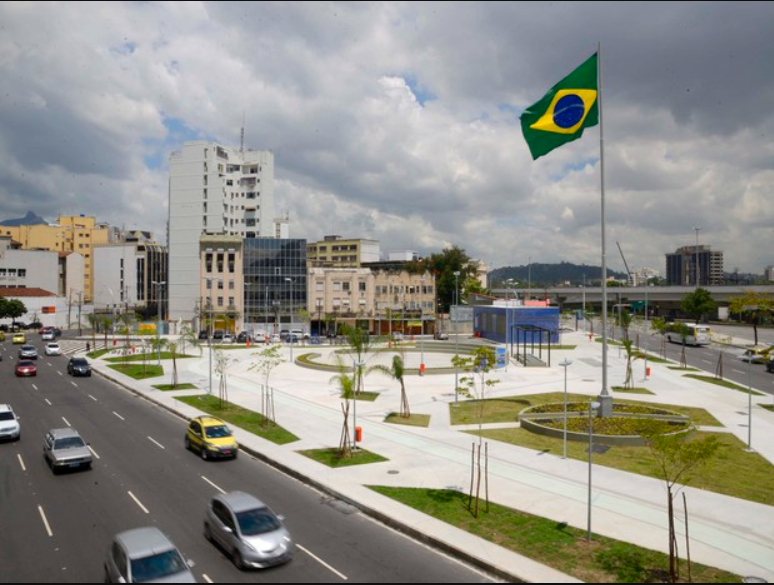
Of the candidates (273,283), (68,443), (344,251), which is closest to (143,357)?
(273,283)

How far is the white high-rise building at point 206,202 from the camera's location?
361ft

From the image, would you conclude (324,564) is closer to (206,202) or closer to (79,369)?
(79,369)

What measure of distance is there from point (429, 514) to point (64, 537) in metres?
10.8

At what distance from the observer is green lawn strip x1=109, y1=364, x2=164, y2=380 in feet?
172

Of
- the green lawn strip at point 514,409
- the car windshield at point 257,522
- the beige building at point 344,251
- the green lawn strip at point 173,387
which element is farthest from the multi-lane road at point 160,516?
the beige building at point 344,251

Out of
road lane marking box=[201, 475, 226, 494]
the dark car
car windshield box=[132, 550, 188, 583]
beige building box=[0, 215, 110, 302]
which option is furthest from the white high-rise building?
car windshield box=[132, 550, 188, 583]

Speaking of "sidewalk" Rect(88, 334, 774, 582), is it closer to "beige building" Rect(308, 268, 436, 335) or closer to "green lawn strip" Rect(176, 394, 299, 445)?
"green lawn strip" Rect(176, 394, 299, 445)

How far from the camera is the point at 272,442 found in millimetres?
28031

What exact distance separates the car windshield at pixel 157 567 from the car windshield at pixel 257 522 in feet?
6.89

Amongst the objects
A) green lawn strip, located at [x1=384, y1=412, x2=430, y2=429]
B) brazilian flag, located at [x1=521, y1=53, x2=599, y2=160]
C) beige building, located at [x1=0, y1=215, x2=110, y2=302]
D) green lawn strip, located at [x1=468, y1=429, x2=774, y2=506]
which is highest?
beige building, located at [x1=0, y1=215, x2=110, y2=302]

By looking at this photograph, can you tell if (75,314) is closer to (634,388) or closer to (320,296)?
(320,296)

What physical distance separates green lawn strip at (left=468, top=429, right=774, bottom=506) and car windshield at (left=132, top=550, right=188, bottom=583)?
15.8m

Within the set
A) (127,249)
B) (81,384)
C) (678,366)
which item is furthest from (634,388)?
(127,249)

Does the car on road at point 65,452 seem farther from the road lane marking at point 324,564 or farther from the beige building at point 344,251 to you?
the beige building at point 344,251
